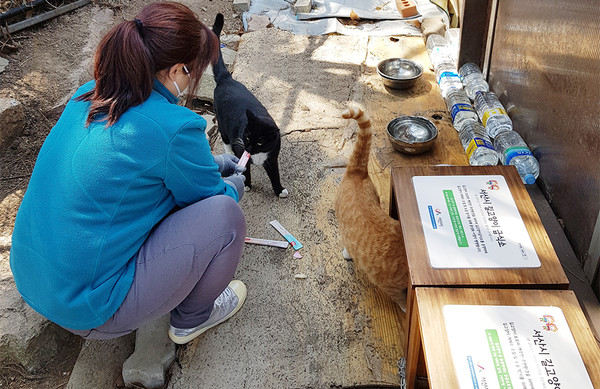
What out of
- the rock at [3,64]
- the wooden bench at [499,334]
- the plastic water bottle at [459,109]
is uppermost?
the wooden bench at [499,334]

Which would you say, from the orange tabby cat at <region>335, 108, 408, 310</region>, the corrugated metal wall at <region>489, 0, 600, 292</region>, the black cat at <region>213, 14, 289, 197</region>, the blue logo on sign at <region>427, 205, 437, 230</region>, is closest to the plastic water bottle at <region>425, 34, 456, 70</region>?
the corrugated metal wall at <region>489, 0, 600, 292</region>

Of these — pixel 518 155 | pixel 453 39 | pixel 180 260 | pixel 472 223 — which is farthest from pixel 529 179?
pixel 453 39

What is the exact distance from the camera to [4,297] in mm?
2303

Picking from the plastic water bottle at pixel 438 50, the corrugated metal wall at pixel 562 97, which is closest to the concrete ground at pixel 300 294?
the plastic water bottle at pixel 438 50

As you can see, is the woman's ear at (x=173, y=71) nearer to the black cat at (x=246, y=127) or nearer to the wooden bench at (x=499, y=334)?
the black cat at (x=246, y=127)

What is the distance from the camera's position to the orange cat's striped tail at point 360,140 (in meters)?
2.20

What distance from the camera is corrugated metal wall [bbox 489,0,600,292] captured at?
2.28 meters

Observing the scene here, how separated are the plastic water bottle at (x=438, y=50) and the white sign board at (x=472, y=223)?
7.60 ft

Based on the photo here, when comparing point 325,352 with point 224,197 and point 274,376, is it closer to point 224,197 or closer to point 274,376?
point 274,376

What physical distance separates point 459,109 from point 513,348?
7.81ft

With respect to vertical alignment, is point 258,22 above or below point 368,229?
below

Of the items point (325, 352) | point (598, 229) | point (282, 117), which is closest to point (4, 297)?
point (325, 352)

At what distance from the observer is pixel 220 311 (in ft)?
7.52

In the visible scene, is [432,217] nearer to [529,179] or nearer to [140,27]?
[529,179]
